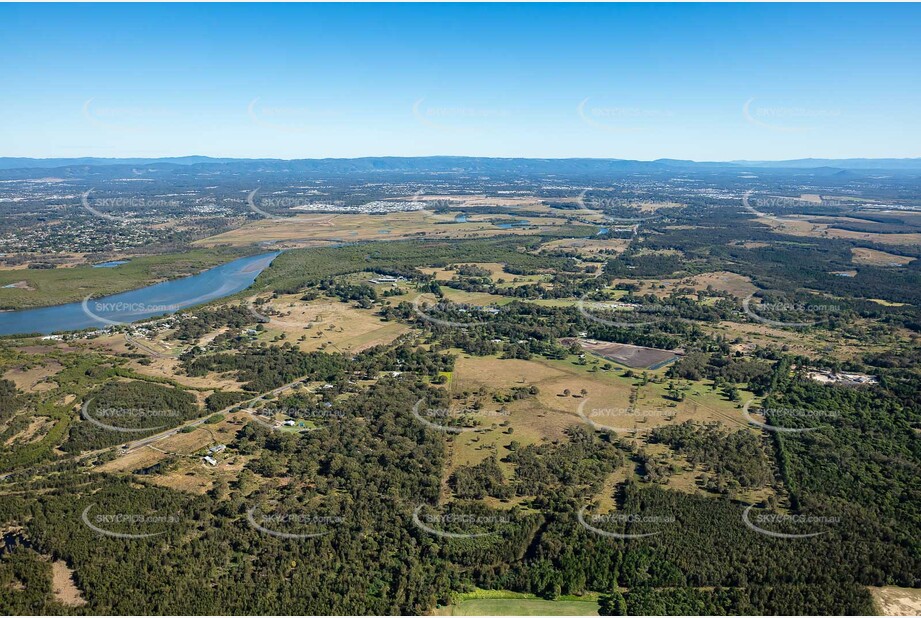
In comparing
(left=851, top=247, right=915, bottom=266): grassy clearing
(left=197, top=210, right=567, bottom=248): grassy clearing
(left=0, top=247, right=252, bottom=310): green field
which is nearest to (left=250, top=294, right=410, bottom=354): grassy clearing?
(left=0, top=247, right=252, bottom=310): green field

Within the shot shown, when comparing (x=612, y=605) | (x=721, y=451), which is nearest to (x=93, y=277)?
(x=721, y=451)

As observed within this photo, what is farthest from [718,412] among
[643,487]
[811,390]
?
[643,487]

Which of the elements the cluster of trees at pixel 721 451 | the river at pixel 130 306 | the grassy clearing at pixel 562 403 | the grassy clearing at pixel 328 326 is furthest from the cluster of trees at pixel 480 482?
the river at pixel 130 306

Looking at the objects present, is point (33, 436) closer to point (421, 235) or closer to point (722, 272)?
point (722, 272)

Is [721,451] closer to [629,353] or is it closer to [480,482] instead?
[480,482]

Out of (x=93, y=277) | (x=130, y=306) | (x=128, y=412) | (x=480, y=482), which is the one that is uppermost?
(x=93, y=277)

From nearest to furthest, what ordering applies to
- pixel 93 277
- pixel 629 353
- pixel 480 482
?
1. pixel 480 482
2. pixel 629 353
3. pixel 93 277
